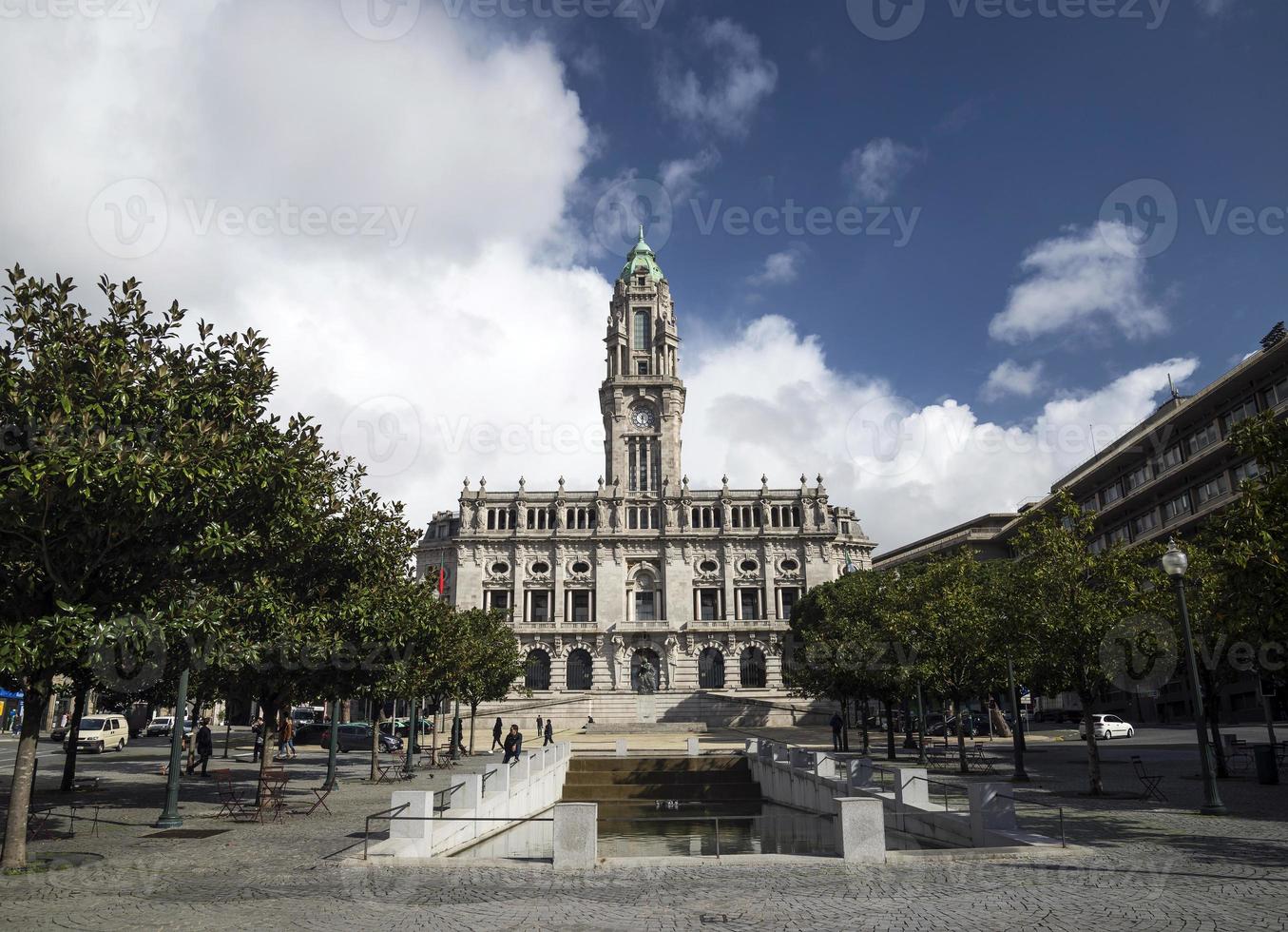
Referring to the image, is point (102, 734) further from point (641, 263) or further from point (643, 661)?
point (641, 263)

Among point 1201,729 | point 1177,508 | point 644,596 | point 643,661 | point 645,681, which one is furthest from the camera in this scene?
point 644,596

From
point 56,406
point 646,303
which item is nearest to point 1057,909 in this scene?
point 56,406

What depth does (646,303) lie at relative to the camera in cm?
10088

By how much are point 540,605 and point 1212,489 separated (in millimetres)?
57608

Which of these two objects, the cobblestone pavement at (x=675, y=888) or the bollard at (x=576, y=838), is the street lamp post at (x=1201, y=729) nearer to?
the cobblestone pavement at (x=675, y=888)

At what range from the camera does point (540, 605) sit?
8869cm

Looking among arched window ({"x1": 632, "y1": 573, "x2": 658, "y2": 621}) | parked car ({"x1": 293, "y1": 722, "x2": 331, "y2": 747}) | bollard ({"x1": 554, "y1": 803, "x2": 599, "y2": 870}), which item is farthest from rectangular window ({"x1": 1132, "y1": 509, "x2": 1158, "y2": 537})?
bollard ({"x1": 554, "y1": 803, "x2": 599, "y2": 870})

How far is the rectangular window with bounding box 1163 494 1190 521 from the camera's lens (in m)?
61.1

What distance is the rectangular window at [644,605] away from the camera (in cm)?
8894

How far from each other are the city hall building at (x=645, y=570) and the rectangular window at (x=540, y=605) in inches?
5.7

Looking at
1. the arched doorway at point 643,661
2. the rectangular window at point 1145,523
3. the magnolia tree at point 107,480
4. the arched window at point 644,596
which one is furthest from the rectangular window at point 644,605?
the magnolia tree at point 107,480

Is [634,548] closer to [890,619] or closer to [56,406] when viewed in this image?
[890,619]

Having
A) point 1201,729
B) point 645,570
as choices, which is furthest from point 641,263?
point 1201,729

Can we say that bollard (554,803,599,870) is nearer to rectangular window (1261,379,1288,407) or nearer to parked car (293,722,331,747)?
parked car (293,722,331,747)
